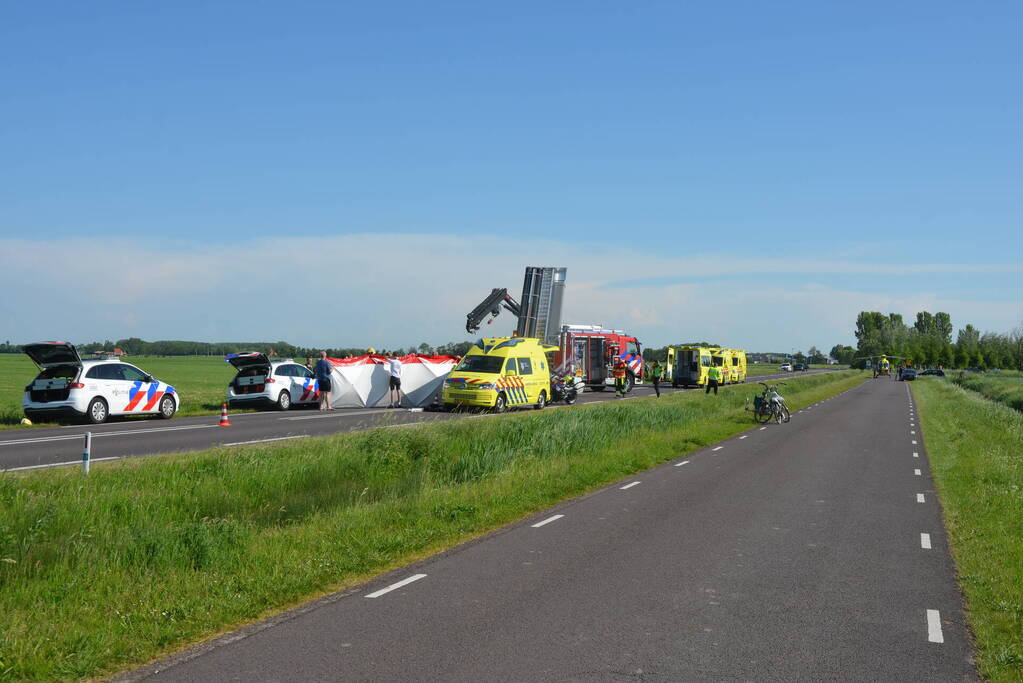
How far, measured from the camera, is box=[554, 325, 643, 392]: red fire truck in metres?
40.8

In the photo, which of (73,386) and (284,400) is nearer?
(73,386)

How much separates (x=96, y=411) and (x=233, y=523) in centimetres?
1525

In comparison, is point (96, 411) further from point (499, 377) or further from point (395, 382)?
point (499, 377)

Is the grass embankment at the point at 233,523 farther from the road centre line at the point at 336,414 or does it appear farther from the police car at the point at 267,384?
the police car at the point at 267,384

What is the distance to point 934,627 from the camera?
6.59m

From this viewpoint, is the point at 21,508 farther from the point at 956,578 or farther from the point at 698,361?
the point at 698,361

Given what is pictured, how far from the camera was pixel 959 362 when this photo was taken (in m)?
158

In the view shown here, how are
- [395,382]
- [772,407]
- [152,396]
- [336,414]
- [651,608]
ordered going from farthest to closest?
[395,382], [772,407], [336,414], [152,396], [651,608]

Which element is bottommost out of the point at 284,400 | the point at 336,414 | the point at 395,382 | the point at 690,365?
the point at 336,414

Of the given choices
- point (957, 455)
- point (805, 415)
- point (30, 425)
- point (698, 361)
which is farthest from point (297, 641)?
point (698, 361)

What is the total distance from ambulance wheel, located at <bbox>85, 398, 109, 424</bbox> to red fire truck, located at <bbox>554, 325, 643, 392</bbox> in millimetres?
20295

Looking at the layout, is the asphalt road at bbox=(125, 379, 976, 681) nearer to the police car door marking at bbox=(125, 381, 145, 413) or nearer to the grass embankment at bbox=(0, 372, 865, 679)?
the grass embankment at bbox=(0, 372, 865, 679)

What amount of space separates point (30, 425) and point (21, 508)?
577 inches

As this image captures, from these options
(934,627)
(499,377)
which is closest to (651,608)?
(934,627)
